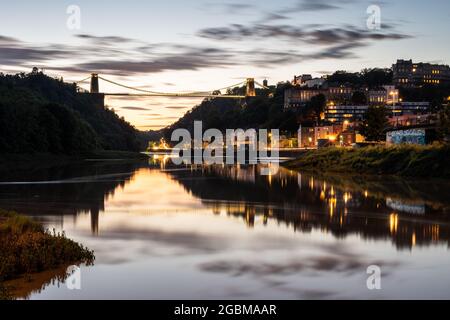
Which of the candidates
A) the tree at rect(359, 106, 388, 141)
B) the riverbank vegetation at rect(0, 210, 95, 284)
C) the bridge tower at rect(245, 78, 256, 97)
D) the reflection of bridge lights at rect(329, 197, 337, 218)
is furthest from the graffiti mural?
the bridge tower at rect(245, 78, 256, 97)

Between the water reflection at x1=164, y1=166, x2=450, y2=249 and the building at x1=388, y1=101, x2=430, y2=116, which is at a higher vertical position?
the building at x1=388, y1=101, x2=430, y2=116

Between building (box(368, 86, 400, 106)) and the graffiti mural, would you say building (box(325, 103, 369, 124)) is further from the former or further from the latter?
the graffiti mural

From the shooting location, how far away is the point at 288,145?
→ 129 m

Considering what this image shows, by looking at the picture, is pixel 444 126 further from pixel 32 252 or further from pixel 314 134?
pixel 314 134

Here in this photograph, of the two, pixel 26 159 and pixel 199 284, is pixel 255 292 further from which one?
pixel 26 159

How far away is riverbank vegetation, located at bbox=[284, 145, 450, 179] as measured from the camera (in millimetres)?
43812

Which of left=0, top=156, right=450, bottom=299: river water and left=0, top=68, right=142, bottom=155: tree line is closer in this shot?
left=0, top=156, right=450, bottom=299: river water

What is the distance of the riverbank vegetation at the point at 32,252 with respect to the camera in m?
12.3

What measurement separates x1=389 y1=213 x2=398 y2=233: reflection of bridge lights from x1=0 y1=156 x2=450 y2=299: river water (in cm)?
3

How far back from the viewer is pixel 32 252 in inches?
507

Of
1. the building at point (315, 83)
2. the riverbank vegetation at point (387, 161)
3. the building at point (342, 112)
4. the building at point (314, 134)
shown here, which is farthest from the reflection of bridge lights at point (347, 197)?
the building at point (315, 83)

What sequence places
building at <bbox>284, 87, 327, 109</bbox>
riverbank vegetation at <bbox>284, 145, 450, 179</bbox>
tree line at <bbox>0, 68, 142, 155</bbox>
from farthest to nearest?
building at <bbox>284, 87, 327, 109</bbox>, tree line at <bbox>0, 68, 142, 155</bbox>, riverbank vegetation at <bbox>284, 145, 450, 179</bbox>
